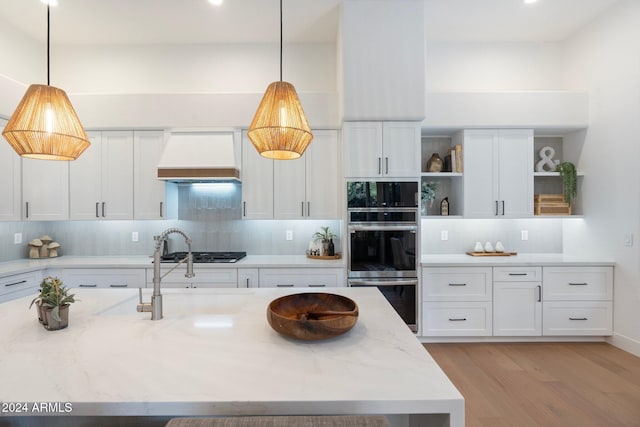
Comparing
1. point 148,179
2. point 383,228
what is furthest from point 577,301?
point 148,179

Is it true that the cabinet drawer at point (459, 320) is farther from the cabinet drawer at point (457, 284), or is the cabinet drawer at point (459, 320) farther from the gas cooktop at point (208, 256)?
the gas cooktop at point (208, 256)

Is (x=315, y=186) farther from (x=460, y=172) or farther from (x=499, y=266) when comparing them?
(x=499, y=266)

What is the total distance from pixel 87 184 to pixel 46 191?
0.41 meters

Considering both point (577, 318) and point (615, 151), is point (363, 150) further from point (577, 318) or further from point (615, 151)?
point (577, 318)

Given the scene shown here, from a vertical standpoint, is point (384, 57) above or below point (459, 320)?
above

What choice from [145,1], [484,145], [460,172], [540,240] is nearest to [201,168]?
[145,1]

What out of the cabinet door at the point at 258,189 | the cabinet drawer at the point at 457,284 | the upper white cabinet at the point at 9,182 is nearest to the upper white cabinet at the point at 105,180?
the upper white cabinet at the point at 9,182

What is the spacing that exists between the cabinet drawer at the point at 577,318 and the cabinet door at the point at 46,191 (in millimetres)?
5217

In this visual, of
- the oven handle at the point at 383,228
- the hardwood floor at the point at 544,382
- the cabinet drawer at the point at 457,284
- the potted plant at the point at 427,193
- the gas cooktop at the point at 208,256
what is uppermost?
the potted plant at the point at 427,193

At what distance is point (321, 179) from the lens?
11.5ft

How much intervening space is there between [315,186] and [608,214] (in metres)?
3.00

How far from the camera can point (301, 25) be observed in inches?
137

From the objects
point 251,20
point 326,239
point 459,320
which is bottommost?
point 459,320

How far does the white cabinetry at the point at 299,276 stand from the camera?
10.6 ft
